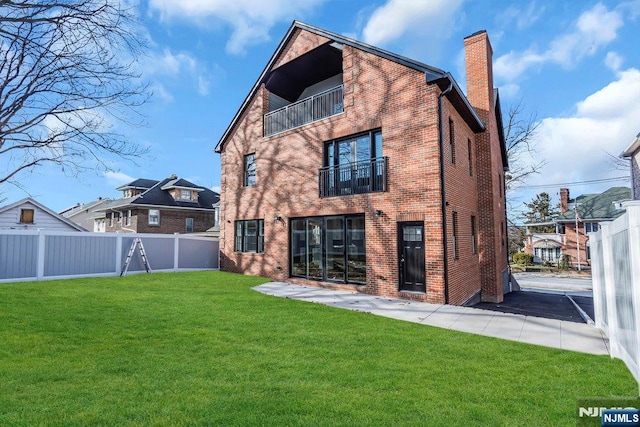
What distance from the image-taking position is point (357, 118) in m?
11.1

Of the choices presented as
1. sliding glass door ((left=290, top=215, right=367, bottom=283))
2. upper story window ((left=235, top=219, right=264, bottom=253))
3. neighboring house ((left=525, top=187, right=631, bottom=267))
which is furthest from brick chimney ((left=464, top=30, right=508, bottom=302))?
neighboring house ((left=525, top=187, right=631, bottom=267))

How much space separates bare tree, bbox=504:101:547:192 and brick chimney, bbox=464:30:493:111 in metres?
13.1

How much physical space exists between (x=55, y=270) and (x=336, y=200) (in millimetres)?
10641

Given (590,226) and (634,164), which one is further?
(590,226)

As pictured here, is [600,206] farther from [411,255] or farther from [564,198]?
[411,255]

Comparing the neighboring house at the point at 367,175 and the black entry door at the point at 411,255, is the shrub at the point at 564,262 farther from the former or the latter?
the black entry door at the point at 411,255

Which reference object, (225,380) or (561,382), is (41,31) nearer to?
(225,380)

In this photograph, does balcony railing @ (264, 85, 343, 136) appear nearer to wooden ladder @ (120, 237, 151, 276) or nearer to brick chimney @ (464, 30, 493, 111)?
brick chimney @ (464, 30, 493, 111)

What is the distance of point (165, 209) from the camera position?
27.8 metres

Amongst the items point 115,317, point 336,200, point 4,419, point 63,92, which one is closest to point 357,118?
point 336,200

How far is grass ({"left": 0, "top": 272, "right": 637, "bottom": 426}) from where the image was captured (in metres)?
3.01

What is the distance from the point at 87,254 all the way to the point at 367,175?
37.1 ft

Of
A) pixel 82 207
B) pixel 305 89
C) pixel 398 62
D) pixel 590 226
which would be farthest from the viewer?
pixel 82 207

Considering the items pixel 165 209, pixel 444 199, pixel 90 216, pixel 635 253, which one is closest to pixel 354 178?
pixel 444 199
